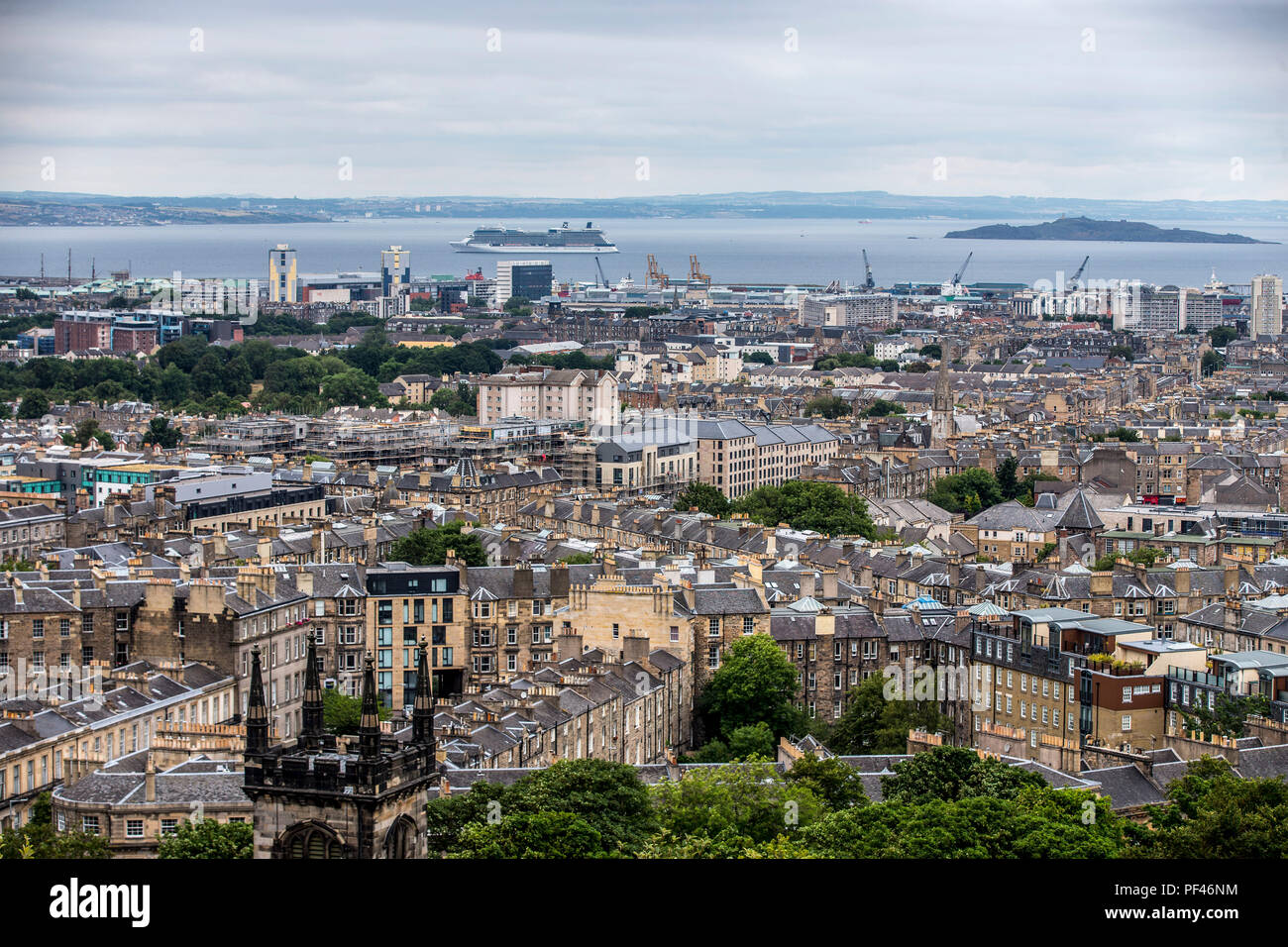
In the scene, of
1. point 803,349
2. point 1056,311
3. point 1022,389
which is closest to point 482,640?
point 1022,389

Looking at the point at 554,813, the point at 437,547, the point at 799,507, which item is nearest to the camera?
the point at 554,813

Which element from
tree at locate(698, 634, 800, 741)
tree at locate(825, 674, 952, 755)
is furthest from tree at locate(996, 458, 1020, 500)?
tree at locate(825, 674, 952, 755)

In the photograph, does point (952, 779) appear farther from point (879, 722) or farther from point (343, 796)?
point (343, 796)

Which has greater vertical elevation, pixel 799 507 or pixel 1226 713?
pixel 1226 713

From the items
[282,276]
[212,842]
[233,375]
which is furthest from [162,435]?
[282,276]

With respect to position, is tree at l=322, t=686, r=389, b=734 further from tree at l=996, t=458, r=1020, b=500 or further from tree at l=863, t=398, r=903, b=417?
tree at l=863, t=398, r=903, b=417
